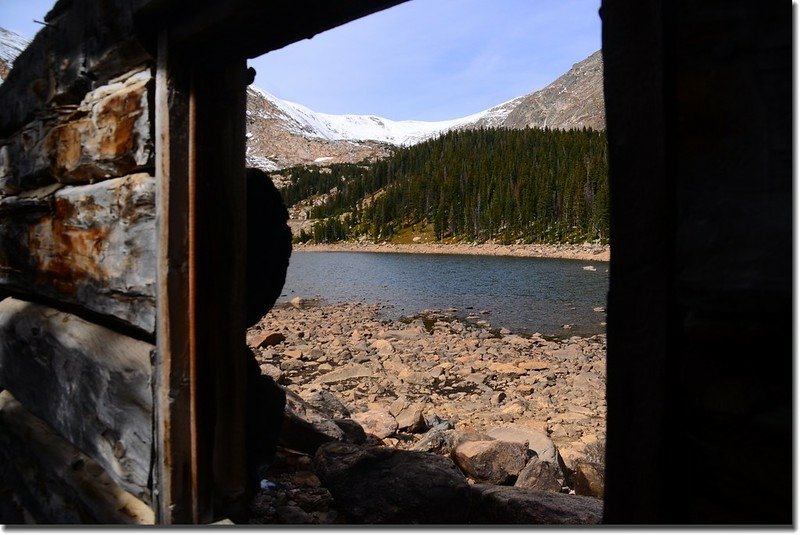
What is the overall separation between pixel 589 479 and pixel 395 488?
171 centimetres

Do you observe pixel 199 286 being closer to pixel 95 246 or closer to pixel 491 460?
pixel 95 246

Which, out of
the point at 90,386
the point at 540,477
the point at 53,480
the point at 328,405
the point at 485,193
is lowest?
the point at 540,477

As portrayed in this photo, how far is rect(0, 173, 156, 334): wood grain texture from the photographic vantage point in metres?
2.15

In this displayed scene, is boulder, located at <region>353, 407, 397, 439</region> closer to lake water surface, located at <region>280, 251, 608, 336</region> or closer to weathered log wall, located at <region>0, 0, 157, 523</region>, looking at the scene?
weathered log wall, located at <region>0, 0, 157, 523</region>

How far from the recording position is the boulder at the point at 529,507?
9.70 ft

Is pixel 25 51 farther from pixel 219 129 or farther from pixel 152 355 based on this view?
pixel 152 355

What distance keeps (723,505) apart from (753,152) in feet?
2.35

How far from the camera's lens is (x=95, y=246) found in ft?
7.95

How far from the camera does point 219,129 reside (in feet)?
7.25

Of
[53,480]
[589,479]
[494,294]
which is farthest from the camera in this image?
[494,294]

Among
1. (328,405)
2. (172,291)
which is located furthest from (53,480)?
(328,405)

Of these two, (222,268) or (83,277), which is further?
(83,277)

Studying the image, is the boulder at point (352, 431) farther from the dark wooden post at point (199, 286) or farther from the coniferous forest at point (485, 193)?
the coniferous forest at point (485, 193)

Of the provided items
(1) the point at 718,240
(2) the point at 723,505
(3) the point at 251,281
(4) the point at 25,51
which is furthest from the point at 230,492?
(4) the point at 25,51
